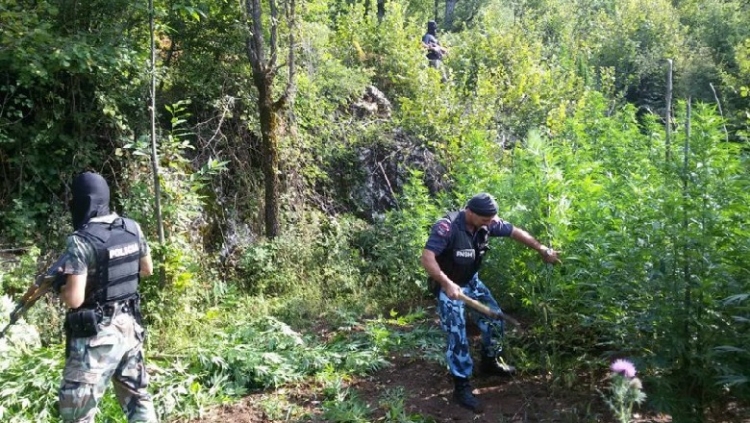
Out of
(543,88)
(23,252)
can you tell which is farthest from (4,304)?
(543,88)

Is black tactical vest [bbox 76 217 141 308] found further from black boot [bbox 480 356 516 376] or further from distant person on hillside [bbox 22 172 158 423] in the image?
black boot [bbox 480 356 516 376]

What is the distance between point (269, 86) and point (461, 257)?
15.9 feet

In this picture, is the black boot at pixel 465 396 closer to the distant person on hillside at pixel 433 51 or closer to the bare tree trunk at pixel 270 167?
the bare tree trunk at pixel 270 167

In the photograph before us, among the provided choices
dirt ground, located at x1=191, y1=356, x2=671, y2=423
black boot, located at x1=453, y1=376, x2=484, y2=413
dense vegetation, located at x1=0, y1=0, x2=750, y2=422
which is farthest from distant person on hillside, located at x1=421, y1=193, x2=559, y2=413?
dense vegetation, located at x1=0, y1=0, x2=750, y2=422

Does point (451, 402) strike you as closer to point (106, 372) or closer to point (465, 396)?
point (465, 396)

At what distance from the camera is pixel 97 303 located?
150 inches

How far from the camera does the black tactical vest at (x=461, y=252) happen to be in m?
4.76

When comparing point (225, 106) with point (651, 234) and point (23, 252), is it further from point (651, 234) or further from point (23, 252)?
point (651, 234)

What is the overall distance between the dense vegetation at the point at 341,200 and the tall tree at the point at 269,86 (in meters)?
0.14

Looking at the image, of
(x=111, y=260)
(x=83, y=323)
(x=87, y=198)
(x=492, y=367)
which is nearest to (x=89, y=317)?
(x=83, y=323)

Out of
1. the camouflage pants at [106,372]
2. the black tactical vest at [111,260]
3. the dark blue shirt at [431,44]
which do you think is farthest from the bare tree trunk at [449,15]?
the camouflage pants at [106,372]

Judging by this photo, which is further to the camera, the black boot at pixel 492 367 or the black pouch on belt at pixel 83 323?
the black boot at pixel 492 367

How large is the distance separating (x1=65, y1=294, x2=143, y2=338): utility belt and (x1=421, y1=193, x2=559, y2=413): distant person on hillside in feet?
7.28

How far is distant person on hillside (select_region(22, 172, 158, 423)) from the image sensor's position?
12.0ft
